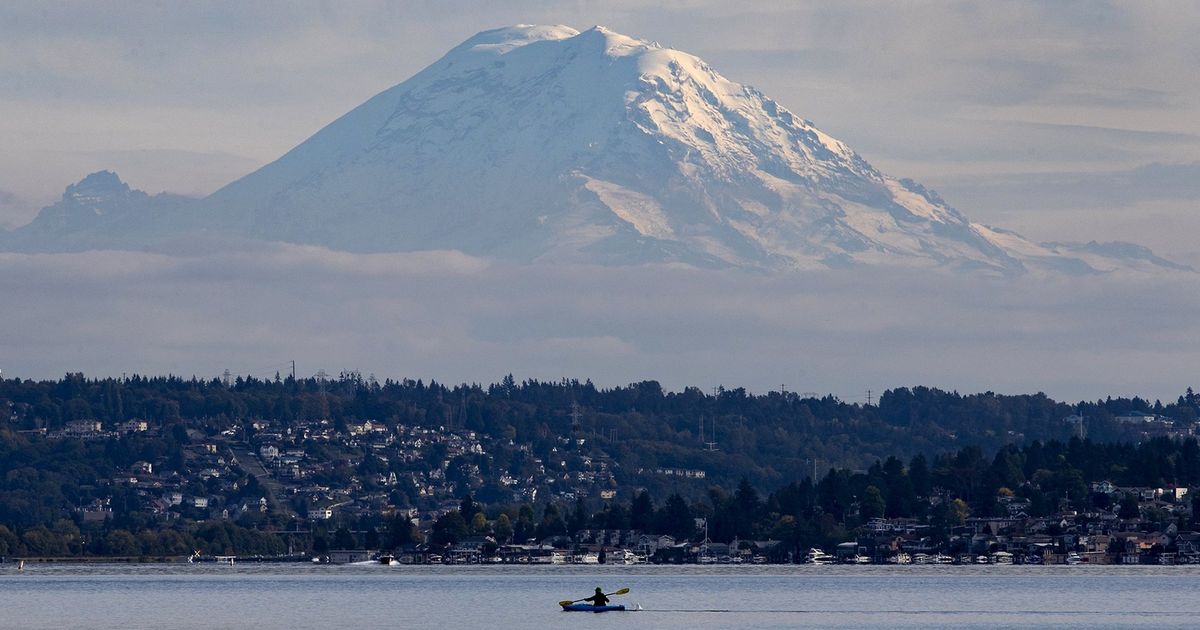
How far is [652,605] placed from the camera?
159250 millimetres

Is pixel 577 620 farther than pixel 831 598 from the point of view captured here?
No

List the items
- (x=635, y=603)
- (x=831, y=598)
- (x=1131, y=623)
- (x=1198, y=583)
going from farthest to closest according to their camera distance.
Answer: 1. (x=1198, y=583)
2. (x=831, y=598)
3. (x=635, y=603)
4. (x=1131, y=623)

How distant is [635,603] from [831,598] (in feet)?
55.7

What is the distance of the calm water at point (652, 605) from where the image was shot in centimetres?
14088

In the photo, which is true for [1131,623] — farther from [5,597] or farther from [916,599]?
[5,597]

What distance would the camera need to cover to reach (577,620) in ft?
474

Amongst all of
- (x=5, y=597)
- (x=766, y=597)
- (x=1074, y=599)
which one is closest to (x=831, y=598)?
(x=766, y=597)

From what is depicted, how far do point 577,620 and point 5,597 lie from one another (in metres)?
49.0

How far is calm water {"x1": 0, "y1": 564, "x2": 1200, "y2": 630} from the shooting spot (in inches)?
5546

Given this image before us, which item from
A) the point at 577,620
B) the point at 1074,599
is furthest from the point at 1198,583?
the point at 577,620

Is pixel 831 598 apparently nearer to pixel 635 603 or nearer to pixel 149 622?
pixel 635 603

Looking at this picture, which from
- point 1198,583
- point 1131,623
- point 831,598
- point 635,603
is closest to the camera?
point 1131,623

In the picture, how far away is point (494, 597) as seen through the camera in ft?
575

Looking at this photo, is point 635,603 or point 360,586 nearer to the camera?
point 635,603
